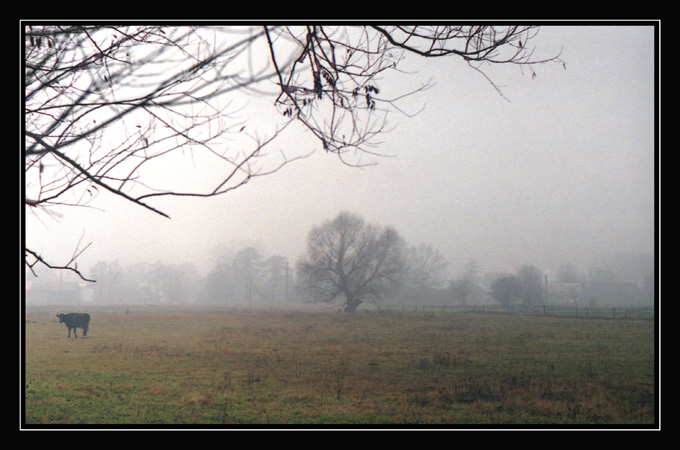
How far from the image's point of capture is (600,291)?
6569cm

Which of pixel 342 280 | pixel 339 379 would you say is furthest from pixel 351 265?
pixel 339 379

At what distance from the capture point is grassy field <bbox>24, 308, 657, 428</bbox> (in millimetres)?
10086

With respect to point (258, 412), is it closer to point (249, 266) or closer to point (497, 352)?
point (497, 352)

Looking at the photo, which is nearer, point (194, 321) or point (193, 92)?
point (193, 92)

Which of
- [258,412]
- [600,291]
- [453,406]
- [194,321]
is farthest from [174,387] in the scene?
[600,291]

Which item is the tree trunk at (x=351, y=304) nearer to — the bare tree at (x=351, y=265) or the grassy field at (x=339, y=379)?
the bare tree at (x=351, y=265)

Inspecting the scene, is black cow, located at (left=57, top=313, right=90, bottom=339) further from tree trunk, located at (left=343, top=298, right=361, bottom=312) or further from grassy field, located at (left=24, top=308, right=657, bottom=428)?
tree trunk, located at (left=343, top=298, right=361, bottom=312)

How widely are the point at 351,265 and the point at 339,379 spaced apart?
3443 centimetres

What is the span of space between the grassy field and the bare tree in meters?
21.0

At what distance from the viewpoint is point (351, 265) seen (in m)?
48.3

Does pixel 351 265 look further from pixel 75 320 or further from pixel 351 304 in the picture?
pixel 75 320
